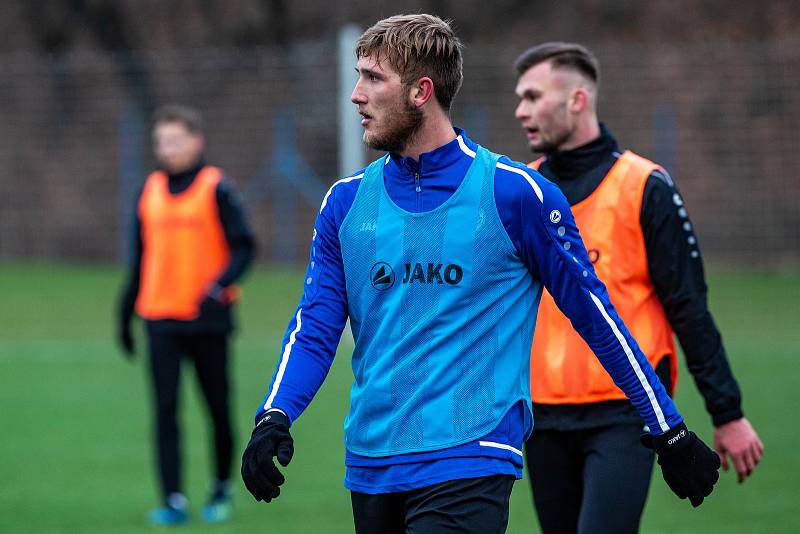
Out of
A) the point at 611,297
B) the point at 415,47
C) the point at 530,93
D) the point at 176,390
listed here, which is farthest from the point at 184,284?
the point at 415,47

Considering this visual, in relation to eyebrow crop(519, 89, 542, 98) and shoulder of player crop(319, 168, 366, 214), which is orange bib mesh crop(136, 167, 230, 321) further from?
shoulder of player crop(319, 168, 366, 214)

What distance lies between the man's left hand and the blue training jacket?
108cm

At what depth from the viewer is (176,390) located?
7.80m

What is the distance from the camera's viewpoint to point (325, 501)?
807 centimetres

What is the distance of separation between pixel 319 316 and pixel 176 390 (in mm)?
4069

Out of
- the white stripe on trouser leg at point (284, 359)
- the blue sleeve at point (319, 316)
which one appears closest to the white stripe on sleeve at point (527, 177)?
the blue sleeve at point (319, 316)

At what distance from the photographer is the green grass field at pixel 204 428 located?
25.1ft

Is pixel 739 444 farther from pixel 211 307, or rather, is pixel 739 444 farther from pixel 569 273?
pixel 211 307

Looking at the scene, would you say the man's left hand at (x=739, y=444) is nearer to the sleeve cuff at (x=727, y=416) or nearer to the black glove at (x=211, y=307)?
the sleeve cuff at (x=727, y=416)

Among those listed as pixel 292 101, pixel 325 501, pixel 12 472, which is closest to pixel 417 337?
pixel 325 501

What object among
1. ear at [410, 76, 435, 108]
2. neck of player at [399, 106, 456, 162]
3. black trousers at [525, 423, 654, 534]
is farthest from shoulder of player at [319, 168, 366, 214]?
black trousers at [525, 423, 654, 534]

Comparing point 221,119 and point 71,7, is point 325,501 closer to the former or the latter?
point 221,119

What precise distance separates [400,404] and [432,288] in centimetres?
33

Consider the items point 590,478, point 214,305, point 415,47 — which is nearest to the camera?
point 415,47
